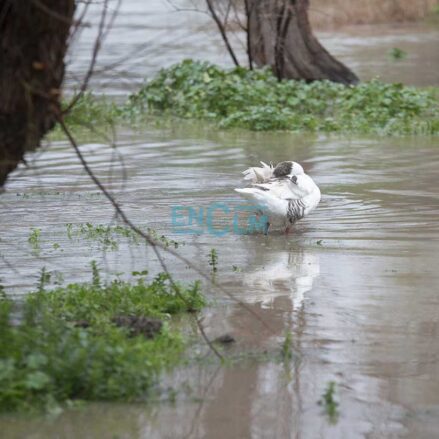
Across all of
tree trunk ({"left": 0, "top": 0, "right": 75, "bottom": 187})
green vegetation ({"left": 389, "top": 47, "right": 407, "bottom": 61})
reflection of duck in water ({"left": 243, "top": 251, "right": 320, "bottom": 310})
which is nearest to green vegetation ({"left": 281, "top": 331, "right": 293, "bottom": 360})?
reflection of duck in water ({"left": 243, "top": 251, "right": 320, "bottom": 310})

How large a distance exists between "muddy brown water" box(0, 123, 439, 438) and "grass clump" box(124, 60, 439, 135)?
1336mm

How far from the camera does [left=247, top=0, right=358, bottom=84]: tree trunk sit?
19.8 meters

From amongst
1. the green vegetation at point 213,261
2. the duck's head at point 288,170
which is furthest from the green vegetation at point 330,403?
the duck's head at point 288,170

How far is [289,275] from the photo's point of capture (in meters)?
8.05

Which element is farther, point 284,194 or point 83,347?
point 284,194

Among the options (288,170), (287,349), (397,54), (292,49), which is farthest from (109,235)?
(397,54)

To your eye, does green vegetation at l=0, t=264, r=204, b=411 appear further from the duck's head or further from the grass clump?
the grass clump

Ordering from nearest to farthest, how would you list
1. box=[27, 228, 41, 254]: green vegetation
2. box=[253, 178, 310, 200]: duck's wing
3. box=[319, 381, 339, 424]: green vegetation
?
1. box=[319, 381, 339, 424]: green vegetation
2. box=[27, 228, 41, 254]: green vegetation
3. box=[253, 178, 310, 200]: duck's wing

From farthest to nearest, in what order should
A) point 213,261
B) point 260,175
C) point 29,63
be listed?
1. point 260,175
2. point 213,261
3. point 29,63

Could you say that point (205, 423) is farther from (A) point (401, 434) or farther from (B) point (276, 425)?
(A) point (401, 434)

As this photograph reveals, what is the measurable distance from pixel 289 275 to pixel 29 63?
2.87 metres

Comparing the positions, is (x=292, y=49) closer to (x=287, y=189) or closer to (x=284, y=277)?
(x=287, y=189)

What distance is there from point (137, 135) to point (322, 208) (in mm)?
5871

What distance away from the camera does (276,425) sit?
5.27 meters
